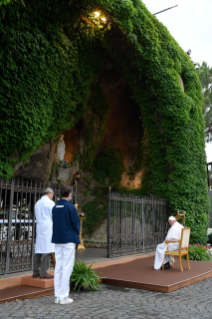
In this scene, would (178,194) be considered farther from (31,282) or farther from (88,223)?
(31,282)

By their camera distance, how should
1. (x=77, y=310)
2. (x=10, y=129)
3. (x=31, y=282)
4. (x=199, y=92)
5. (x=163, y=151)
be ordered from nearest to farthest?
1. (x=77, y=310)
2. (x=31, y=282)
3. (x=10, y=129)
4. (x=163, y=151)
5. (x=199, y=92)

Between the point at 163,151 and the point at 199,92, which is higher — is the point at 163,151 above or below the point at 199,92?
below

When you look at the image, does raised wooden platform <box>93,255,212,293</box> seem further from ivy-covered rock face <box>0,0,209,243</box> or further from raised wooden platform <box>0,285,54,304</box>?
ivy-covered rock face <box>0,0,209,243</box>

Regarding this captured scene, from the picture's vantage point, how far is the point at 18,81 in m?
8.67

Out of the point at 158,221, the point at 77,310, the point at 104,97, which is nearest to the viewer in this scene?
the point at 77,310

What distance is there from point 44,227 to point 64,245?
110 cm

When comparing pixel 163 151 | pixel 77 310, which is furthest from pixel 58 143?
pixel 77 310

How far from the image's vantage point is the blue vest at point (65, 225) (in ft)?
15.9

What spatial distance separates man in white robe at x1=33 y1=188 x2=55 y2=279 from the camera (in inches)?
228

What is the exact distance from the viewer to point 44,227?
5.86 m

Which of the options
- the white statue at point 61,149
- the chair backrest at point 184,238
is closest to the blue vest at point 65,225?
the chair backrest at point 184,238

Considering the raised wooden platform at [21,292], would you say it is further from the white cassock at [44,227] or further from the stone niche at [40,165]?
the stone niche at [40,165]

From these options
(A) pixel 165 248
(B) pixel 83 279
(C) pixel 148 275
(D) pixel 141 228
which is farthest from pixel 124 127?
(B) pixel 83 279

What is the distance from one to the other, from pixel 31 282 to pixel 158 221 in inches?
309
